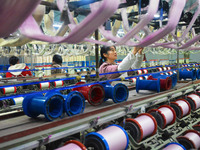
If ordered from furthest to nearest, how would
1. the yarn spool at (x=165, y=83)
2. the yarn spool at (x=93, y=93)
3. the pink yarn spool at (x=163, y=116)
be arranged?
the yarn spool at (x=165, y=83)
the pink yarn spool at (x=163, y=116)
the yarn spool at (x=93, y=93)

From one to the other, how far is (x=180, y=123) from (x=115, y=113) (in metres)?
1.49

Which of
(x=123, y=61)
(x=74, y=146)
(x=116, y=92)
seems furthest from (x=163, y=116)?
(x=74, y=146)

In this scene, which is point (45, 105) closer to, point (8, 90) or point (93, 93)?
point (93, 93)

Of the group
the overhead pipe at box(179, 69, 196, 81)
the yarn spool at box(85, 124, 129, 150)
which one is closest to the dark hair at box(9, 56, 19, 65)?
the overhead pipe at box(179, 69, 196, 81)

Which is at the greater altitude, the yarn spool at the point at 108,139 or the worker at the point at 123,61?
the worker at the point at 123,61

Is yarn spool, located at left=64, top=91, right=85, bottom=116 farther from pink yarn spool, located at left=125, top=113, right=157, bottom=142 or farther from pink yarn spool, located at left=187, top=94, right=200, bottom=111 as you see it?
pink yarn spool, located at left=187, top=94, right=200, bottom=111

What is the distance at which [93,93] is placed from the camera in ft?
6.65

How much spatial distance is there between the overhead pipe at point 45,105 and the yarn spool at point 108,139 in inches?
11.7

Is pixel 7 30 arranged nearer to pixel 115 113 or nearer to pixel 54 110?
pixel 54 110

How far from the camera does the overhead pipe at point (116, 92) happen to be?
1.98 meters

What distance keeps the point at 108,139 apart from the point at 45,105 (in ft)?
1.66

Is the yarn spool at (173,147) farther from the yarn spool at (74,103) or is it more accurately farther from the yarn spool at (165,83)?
the yarn spool at (74,103)

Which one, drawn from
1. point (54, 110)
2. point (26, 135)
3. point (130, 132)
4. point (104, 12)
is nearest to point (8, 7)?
point (104, 12)

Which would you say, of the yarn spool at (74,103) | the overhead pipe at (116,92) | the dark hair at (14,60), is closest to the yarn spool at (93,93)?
the overhead pipe at (116,92)
